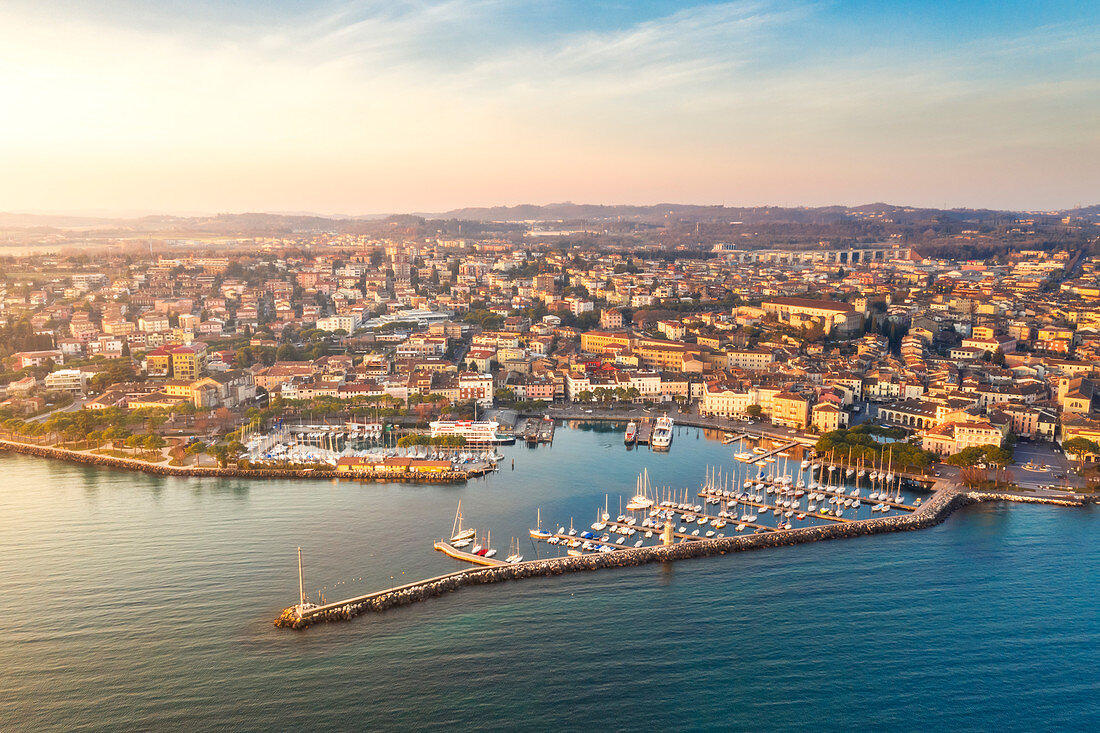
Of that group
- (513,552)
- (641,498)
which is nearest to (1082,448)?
(641,498)

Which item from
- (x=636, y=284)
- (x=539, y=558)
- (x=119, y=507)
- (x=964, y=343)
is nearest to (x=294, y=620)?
Result: (x=539, y=558)

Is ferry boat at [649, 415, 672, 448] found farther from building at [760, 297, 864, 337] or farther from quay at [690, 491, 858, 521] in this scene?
building at [760, 297, 864, 337]

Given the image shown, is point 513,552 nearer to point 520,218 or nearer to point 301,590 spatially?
point 301,590

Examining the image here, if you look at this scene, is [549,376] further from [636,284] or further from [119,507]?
[636,284]

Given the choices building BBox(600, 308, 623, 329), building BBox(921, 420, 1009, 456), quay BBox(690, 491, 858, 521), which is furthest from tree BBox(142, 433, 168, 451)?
building BBox(600, 308, 623, 329)

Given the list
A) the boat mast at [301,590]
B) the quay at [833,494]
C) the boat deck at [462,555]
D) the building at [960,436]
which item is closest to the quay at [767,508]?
the quay at [833,494]

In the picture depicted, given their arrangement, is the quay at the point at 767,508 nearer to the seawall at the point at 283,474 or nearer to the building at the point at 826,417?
the seawall at the point at 283,474
